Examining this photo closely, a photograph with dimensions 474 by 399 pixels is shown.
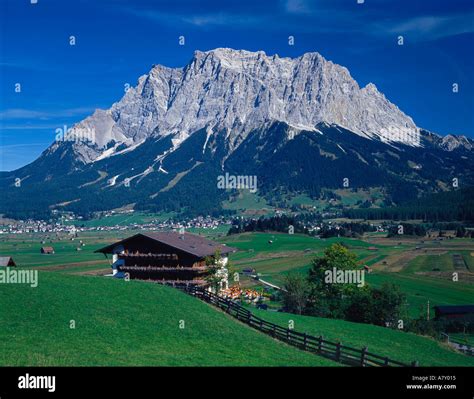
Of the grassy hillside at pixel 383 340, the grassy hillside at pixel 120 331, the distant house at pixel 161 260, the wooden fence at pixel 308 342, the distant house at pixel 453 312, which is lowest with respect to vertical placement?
the distant house at pixel 453 312

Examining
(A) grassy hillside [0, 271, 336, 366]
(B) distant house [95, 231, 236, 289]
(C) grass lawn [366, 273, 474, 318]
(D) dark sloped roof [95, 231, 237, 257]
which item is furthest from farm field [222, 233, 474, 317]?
(A) grassy hillside [0, 271, 336, 366]

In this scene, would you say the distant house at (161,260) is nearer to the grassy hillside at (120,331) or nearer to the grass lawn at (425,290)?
the grassy hillside at (120,331)

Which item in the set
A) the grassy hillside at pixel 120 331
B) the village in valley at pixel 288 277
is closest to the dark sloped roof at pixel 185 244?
the village in valley at pixel 288 277

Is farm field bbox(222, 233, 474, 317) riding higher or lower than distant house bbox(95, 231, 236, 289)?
lower

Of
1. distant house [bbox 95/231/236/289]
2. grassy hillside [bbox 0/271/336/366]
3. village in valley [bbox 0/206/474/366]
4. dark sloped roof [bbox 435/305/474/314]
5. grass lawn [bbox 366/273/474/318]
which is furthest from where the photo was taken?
grass lawn [bbox 366/273/474/318]

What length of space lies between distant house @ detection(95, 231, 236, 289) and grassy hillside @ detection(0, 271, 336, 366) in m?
18.5

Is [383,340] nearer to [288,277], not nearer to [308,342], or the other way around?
[308,342]

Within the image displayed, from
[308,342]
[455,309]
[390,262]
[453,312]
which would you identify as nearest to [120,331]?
[308,342]

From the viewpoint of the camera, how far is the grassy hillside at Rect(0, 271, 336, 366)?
28391 mm

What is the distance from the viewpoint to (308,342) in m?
35.5

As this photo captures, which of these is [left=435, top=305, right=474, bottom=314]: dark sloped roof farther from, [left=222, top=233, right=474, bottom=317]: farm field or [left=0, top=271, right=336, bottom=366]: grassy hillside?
[left=0, top=271, right=336, bottom=366]: grassy hillside

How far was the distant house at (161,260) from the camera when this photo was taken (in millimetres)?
68438
